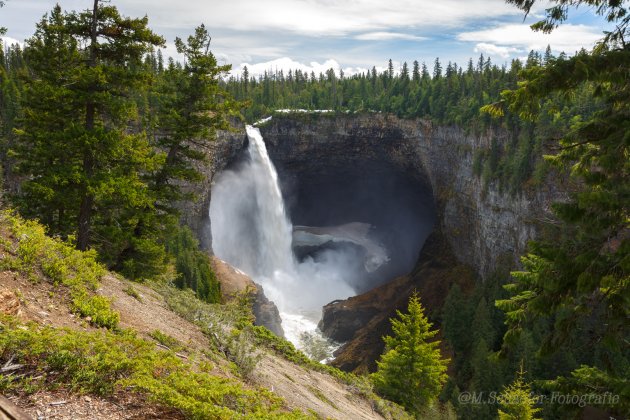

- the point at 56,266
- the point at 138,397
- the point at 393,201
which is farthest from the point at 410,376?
the point at 393,201

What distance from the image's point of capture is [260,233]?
2357 inches

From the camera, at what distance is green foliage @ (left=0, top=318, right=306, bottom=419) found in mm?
5273

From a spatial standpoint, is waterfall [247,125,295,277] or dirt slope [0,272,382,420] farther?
waterfall [247,125,295,277]

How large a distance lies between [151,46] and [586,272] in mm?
12632

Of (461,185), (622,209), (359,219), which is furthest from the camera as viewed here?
(359,219)

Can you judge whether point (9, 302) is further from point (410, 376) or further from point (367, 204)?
point (367, 204)

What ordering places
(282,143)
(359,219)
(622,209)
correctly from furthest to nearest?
1. (359,219)
2. (282,143)
3. (622,209)

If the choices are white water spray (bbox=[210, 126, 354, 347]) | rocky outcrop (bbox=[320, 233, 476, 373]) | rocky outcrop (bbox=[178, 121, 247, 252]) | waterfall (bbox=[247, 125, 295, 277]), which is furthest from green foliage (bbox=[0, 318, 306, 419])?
waterfall (bbox=[247, 125, 295, 277])

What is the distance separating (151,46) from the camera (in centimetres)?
1310

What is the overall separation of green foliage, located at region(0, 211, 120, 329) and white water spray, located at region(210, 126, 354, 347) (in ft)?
155

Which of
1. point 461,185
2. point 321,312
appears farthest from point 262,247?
point 461,185

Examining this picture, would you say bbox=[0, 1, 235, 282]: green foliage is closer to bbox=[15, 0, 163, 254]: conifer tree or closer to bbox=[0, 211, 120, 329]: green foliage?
bbox=[15, 0, 163, 254]: conifer tree

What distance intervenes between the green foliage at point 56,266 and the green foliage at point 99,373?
1.74 meters

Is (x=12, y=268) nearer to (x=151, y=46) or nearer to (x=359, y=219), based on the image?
(x=151, y=46)
